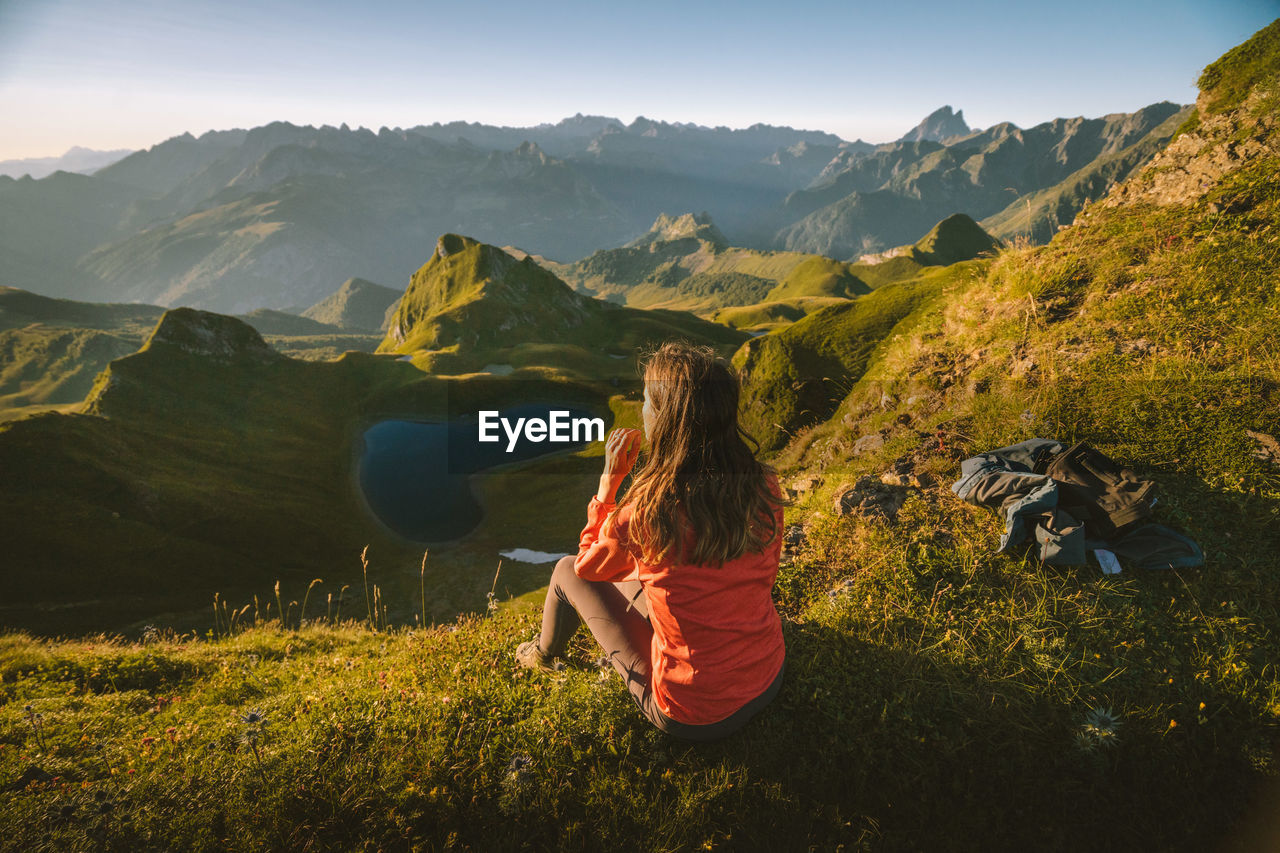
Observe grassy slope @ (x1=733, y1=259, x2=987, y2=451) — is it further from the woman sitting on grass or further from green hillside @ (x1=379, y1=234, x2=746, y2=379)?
green hillside @ (x1=379, y1=234, x2=746, y2=379)

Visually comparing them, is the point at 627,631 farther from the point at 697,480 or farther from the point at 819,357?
the point at 819,357

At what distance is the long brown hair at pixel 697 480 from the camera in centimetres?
375

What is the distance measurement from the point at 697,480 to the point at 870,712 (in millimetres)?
3066

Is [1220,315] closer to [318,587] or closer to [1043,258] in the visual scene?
[1043,258]

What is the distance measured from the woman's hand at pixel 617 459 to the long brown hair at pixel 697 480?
0.38 meters

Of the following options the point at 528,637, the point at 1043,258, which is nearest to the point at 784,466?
the point at 1043,258

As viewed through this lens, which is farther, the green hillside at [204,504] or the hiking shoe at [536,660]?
the green hillside at [204,504]

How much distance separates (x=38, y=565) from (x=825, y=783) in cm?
4454

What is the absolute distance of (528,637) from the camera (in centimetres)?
624

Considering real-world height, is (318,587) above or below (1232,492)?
below

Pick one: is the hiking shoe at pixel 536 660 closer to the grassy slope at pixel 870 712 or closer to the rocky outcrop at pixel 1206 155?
the grassy slope at pixel 870 712

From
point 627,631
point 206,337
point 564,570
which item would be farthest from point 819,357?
point 206,337

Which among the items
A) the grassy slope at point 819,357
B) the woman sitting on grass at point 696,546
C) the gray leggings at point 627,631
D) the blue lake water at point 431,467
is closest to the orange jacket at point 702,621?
the woman sitting on grass at point 696,546

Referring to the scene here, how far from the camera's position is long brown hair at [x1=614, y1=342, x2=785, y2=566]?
3.75m
